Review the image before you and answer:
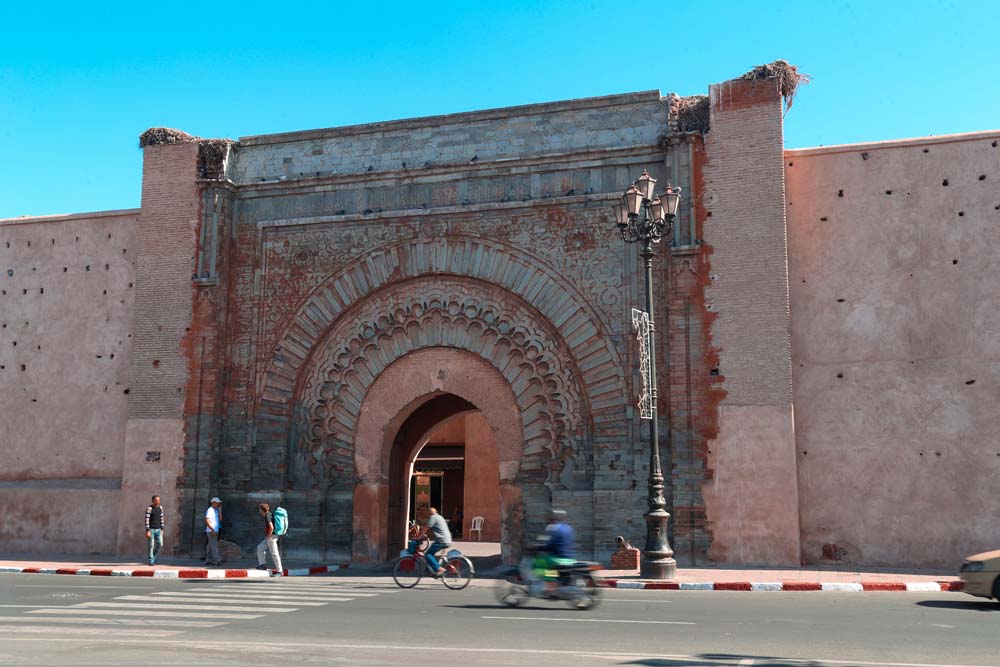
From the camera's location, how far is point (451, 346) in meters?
15.2

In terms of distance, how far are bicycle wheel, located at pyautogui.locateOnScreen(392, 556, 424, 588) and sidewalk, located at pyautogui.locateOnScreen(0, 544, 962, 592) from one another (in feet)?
3.79

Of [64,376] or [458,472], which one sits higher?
[64,376]

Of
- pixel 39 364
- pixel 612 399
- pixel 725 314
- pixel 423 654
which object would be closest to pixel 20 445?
pixel 39 364

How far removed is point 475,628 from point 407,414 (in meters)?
8.67

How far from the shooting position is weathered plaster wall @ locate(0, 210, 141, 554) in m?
16.5

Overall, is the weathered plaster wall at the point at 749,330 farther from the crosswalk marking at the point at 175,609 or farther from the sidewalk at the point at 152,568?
the sidewalk at the point at 152,568

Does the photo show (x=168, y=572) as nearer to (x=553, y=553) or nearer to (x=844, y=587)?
(x=553, y=553)

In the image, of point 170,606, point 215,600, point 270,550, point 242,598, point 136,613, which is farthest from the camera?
point 270,550

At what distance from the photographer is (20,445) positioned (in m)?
17.3

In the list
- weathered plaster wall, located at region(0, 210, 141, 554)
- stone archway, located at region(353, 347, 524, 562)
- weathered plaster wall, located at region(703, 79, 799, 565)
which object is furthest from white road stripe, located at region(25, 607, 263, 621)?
weathered plaster wall, located at region(0, 210, 141, 554)

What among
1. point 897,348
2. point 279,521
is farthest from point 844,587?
point 279,521

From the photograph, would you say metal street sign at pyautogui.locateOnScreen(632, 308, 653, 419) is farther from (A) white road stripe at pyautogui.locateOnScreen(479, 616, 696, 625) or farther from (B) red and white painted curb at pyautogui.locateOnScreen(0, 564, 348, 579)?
(B) red and white painted curb at pyautogui.locateOnScreen(0, 564, 348, 579)

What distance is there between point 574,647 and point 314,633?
195 centimetres

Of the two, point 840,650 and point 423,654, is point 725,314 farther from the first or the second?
point 423,654
